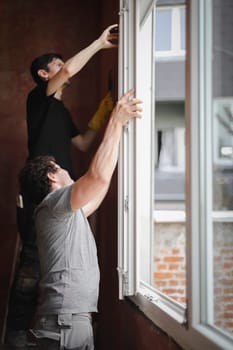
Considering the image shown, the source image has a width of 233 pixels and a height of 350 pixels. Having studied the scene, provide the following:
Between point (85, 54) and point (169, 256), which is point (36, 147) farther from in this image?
point (169, 256)

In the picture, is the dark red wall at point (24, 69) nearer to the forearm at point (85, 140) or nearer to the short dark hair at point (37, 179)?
the forearm at point (85, 140)

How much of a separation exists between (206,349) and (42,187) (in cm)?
123

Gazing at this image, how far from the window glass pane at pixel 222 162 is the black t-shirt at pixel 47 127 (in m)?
1.47

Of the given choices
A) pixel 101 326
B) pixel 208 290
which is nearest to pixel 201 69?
pixel 208 290

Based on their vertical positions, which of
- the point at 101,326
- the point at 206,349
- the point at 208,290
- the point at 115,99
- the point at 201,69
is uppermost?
the point at 115,99

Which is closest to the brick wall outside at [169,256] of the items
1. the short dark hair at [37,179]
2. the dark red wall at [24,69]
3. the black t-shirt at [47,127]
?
the dark red wall at [24,69]

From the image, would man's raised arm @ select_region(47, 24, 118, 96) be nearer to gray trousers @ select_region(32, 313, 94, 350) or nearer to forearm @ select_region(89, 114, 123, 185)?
forearm @ select_region(89, 114, 123, 185)

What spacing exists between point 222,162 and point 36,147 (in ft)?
5.19

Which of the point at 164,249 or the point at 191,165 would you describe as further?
the point at 164,249

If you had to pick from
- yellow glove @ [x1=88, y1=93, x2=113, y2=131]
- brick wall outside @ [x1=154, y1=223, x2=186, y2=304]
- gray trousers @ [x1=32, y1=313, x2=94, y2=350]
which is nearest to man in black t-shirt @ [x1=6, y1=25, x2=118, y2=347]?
yellow glove @ [x1=88, y1=93, x2=113, y2=131]

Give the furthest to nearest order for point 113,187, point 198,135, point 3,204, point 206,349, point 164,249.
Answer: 1. point 164,249
2. point 3,204
3. point 113,187
4. point 198,135
5. point 206,349

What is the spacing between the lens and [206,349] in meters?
1.35

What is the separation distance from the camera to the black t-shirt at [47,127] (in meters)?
2.97

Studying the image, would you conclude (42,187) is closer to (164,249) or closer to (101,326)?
(101,326)
